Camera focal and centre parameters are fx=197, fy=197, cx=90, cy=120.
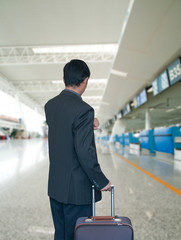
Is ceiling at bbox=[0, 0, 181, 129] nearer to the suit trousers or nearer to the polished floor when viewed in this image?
the polished floor

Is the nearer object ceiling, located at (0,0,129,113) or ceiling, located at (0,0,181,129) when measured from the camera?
ceiling, located at (0,0,181,129)

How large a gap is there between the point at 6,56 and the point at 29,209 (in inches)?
647

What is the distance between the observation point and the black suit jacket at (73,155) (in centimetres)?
117

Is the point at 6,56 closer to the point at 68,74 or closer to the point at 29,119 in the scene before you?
the point at 68,74

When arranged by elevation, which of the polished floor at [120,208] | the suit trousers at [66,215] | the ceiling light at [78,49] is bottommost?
the polished floor at [120,208]

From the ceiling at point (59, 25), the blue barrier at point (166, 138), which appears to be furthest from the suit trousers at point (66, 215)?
the ceiling at point (59, 25)

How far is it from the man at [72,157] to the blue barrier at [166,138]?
261 inches

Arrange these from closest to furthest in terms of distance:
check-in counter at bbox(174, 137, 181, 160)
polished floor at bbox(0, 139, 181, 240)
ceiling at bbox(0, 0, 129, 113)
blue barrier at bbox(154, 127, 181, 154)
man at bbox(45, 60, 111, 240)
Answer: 1. man at bbox(45, 60, 111, 240)
2. polished floor at bbox(0, 139, 181, 240)
3. check-in counter at bbox(174, 137, 181, 160)
4. blue barrier at bbox(154, 127, 181, 154)
5. ceiling at bbox(0, 0, 129, 113)

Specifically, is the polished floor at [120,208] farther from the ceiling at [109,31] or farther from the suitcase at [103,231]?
the ceiling at [109,31]

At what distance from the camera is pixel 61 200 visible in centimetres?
123

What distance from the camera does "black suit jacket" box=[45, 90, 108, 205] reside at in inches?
46.2

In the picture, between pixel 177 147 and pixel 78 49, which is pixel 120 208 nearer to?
pixel 177 147

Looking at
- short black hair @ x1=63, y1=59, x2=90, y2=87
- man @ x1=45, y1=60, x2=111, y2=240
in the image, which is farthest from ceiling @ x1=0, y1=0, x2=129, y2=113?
man @ x1=45, y1=60, x2=111, y2=240

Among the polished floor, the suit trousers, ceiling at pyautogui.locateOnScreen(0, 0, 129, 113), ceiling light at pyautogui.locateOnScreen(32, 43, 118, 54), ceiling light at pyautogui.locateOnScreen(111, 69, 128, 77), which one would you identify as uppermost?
ceiling light at pyautogui.locateOnScreen(32, 43, 118, 54)
